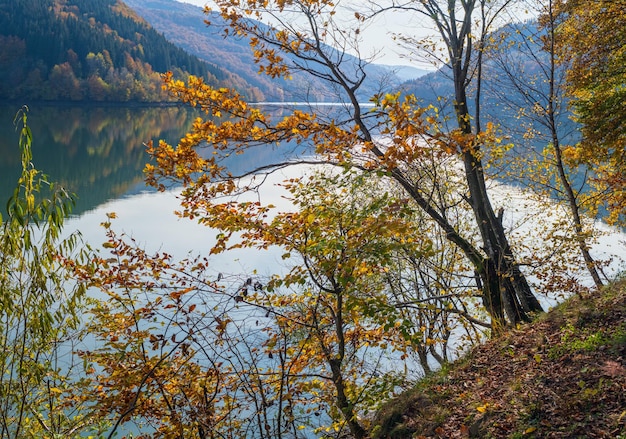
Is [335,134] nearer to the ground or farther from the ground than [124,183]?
nearer to the ground

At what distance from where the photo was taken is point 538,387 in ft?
15.0

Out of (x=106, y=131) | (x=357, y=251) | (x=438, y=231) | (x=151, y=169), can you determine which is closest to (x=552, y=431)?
(x=357, y=251)

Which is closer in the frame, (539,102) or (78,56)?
(539,102)

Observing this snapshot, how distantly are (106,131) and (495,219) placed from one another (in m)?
58.5

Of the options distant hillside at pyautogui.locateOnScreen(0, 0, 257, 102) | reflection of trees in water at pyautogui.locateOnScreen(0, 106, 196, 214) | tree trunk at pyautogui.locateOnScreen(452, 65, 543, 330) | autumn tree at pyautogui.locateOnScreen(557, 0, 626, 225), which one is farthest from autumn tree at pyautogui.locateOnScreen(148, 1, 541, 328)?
distant hillside at pyautogui.locateOnScreen(0, 0, 257, 102)

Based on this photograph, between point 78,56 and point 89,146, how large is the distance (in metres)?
52.2

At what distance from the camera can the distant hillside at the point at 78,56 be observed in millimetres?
83250

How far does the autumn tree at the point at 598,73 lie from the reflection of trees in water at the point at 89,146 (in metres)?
22.4

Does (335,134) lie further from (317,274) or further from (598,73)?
(598,73)

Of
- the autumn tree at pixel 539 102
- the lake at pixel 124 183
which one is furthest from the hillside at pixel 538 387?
the autumn tree at pixel 539 102

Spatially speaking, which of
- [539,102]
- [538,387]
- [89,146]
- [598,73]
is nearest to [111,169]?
[89,146]

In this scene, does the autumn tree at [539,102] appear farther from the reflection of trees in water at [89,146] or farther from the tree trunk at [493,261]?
the reflection of trees in water at [89,146]

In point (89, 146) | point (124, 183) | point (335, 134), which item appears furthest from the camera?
point (89, 146)

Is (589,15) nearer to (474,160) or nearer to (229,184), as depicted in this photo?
(474,160)
